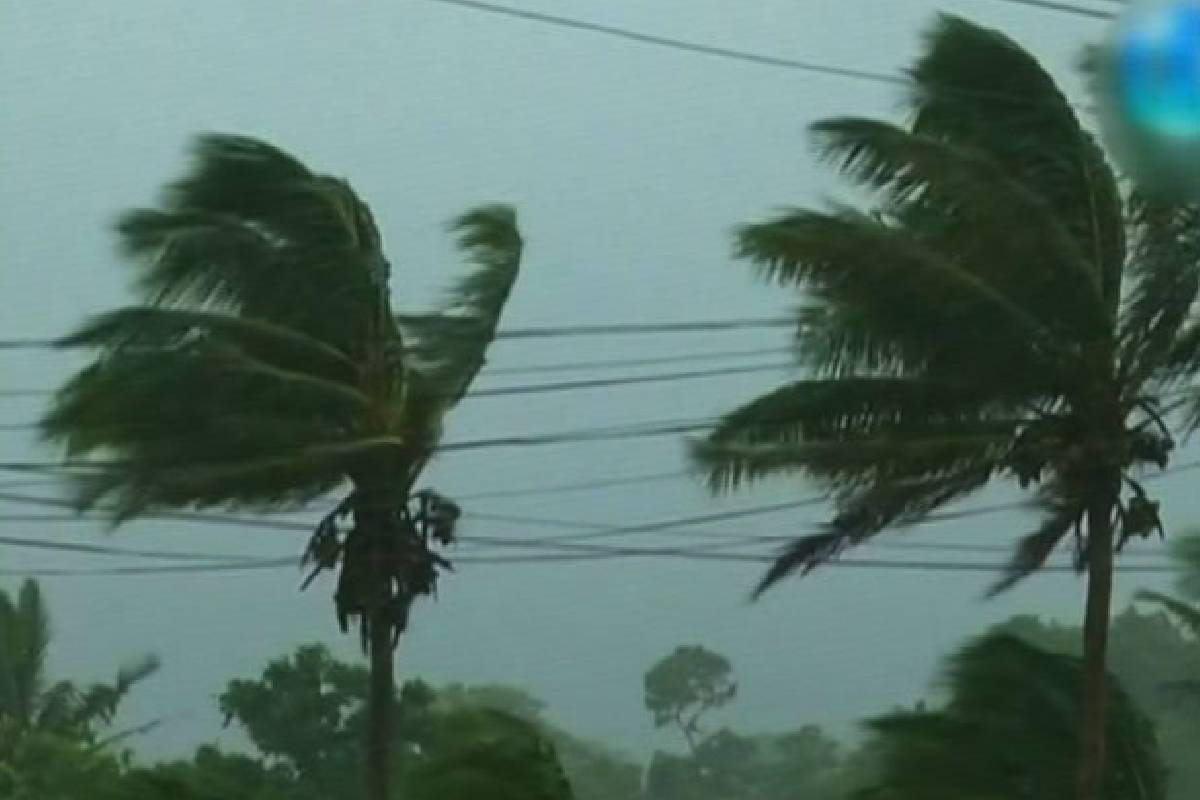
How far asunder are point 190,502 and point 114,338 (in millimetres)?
1508

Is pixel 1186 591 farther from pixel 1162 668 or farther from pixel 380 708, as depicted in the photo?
pixel 1162 668

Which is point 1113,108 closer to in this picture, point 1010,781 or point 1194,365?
point 1194,365

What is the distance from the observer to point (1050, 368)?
56.9 ft

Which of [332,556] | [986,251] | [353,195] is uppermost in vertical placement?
[353,195]

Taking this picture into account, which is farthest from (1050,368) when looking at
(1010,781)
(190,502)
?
(190,502)

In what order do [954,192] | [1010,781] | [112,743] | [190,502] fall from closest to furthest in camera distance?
[954,192] → [1010,781] → [190,502] → [112,743]

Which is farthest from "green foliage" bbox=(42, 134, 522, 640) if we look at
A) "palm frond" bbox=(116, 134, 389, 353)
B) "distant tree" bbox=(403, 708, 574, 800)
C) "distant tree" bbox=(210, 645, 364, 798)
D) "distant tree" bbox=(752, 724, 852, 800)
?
"distant tree" bbox=(752, 724, 852, 800)

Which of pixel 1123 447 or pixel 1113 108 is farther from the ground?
pixel 1113 108

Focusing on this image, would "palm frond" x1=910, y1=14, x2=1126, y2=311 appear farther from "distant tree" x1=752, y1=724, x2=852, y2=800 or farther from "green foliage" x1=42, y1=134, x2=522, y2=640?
"distant tree" x1=752, y1=724, x2=852, y2=800

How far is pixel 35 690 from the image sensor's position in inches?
1320

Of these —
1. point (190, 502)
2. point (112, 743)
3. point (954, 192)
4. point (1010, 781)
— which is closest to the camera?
point (954, 192)

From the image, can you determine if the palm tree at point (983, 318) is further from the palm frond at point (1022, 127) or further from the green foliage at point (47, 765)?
the green foliage at point (47, 765)

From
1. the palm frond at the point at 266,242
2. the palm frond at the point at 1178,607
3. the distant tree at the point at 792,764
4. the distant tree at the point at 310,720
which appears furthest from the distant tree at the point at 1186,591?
the distant tree at the point at 792,764

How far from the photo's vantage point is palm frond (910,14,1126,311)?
17328 millimetres
